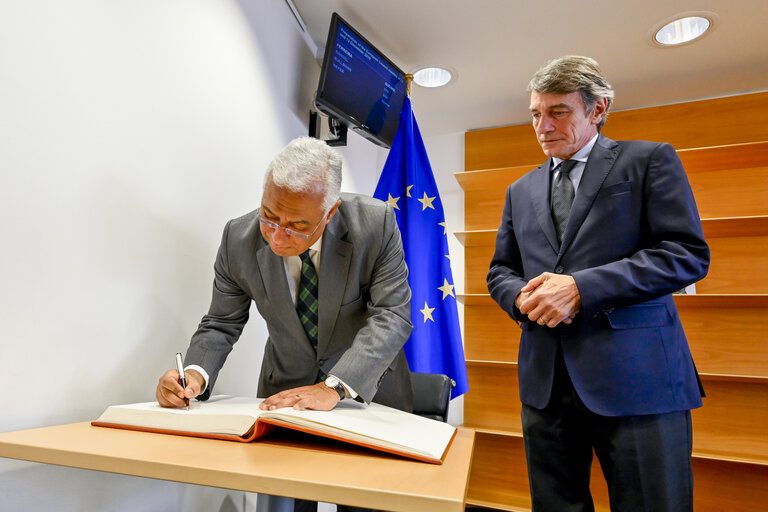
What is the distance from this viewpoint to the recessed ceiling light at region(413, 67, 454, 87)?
3047 millimetres

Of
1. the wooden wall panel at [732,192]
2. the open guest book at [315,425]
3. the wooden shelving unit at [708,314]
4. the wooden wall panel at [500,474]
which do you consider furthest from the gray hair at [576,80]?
the wooden wall panel at [500,474]

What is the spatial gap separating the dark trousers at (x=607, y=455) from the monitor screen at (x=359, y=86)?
170 cm

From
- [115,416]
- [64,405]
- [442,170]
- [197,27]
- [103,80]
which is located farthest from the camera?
[442,170]

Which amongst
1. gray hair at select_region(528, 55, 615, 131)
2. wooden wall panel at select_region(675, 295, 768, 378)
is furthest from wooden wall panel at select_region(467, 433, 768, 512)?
gray hair at select_region(528, 55, 615, 131)

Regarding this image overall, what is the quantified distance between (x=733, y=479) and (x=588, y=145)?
2467 mm

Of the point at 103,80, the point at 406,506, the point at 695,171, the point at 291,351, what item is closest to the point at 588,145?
the point at 291,351

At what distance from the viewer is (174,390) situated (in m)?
1.02

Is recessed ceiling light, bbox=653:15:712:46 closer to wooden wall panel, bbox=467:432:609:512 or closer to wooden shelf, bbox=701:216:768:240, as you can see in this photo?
wooden shelf, bbox=701:216:768:240

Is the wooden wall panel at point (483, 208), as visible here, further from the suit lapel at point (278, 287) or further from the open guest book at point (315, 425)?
the open guest book at point (315, 425)

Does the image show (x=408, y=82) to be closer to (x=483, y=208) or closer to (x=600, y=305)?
(x=483, y=208)

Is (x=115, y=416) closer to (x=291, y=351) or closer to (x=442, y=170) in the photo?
(x=291, y=351)

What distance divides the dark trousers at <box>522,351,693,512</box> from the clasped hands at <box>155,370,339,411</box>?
62 centimetres

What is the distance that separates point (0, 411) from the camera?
3.07 feet

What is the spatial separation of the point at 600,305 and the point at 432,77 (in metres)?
2.37
